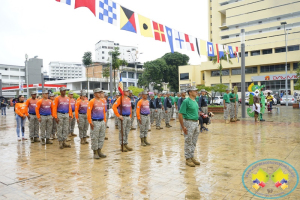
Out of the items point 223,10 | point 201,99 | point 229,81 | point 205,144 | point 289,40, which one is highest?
point 223,10

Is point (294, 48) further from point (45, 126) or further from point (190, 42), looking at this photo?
point (45, 126)

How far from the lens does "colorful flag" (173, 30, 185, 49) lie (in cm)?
1213

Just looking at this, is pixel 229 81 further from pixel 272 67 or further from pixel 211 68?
pixel 272 67

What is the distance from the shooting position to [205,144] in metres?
7.94

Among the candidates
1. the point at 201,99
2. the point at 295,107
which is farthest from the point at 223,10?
the point at 201,99

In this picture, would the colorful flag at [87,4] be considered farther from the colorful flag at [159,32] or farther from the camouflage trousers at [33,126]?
the camouflage trousers at [33,126]

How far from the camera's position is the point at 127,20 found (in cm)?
917

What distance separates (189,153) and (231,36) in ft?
176

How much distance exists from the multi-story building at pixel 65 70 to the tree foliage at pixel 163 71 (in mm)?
90645

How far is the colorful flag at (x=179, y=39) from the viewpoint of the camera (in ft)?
39.8

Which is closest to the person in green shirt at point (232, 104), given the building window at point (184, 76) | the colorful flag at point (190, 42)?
the colorful flag at point (190, 42)

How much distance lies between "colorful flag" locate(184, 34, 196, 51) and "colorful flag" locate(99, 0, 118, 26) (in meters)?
5.28

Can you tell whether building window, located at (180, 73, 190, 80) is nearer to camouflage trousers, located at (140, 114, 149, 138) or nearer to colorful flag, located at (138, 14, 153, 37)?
→ colorful flag, located at (138, 14, 153, 37)

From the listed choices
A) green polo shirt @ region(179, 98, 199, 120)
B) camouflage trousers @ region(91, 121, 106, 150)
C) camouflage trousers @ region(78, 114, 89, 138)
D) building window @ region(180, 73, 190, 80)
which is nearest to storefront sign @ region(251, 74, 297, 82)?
building window @ region(180, 73, 190, 80)
